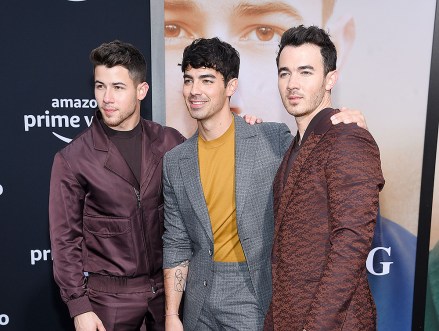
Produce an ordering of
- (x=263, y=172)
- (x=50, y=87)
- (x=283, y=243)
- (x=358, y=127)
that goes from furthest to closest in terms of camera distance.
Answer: (x=50, y=87) → (x=263, y=172) → (x=283, y=243) → (x=358, y=127)

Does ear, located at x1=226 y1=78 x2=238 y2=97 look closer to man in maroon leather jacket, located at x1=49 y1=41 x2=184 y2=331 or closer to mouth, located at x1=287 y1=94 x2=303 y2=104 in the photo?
man in maroon leather jacket, located at x1=49 y1=41 x2=184 y2=331

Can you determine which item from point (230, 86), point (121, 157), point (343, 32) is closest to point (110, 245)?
point (121, 157)

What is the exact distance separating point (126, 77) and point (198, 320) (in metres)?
1.16

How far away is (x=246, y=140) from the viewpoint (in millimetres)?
2170

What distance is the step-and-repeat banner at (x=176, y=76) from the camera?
2.93 metres

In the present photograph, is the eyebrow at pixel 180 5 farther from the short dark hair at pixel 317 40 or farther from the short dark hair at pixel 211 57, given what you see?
the short dark hair at pixel 317 40

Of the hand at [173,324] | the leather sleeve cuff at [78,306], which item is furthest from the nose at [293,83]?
the leather sleeve cuff at [78,306]

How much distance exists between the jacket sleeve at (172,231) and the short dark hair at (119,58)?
0.43 metres

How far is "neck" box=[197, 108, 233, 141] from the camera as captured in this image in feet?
7.18

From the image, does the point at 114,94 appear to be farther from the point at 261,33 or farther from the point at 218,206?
the point at 261,33

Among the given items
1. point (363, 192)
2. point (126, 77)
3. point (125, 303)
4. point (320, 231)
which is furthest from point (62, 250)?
point (363, 192)

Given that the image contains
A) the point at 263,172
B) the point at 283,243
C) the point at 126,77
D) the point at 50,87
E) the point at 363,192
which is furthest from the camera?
the point at 50,87

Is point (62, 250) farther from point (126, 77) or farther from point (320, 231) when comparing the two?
point (320, 231)

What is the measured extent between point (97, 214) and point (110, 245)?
156 mm
